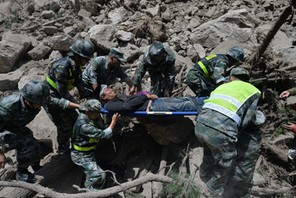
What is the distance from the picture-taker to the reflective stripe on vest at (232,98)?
368 cm

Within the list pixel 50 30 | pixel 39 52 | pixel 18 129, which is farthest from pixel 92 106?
pixel 50 30

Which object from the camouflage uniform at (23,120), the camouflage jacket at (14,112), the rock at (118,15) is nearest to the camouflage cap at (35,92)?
the camouflage uniform at (23,120)

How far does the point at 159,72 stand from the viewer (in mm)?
5438

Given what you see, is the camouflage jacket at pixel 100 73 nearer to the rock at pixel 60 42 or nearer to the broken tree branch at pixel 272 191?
the rock at pixel 60 42

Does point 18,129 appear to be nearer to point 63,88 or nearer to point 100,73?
point 63,88

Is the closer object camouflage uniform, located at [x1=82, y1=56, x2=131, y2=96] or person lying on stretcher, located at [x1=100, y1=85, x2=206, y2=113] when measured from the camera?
person lying on stretcher, located at [x1=100, y1=85, x2=206, y2=113]

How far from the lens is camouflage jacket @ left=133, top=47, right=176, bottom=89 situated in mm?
5266

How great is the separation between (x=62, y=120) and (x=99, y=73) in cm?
99

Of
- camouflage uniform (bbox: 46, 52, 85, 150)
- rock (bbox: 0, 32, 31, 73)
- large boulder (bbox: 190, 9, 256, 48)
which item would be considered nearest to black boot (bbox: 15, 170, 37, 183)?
camouflage uniform (bbox: 46, 52, 85, 150)

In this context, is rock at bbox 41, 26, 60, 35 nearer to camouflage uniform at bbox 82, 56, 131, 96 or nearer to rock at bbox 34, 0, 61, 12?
rock at bbox 34, 0, 61, 12

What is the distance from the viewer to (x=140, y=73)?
5.34 meters

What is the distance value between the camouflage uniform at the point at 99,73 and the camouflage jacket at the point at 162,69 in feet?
0.97

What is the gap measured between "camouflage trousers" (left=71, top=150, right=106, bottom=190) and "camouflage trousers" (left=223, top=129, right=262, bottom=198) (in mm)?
1843

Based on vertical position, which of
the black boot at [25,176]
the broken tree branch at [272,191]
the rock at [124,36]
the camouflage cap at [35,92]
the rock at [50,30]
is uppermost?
the camouflage cap at [35,92]
